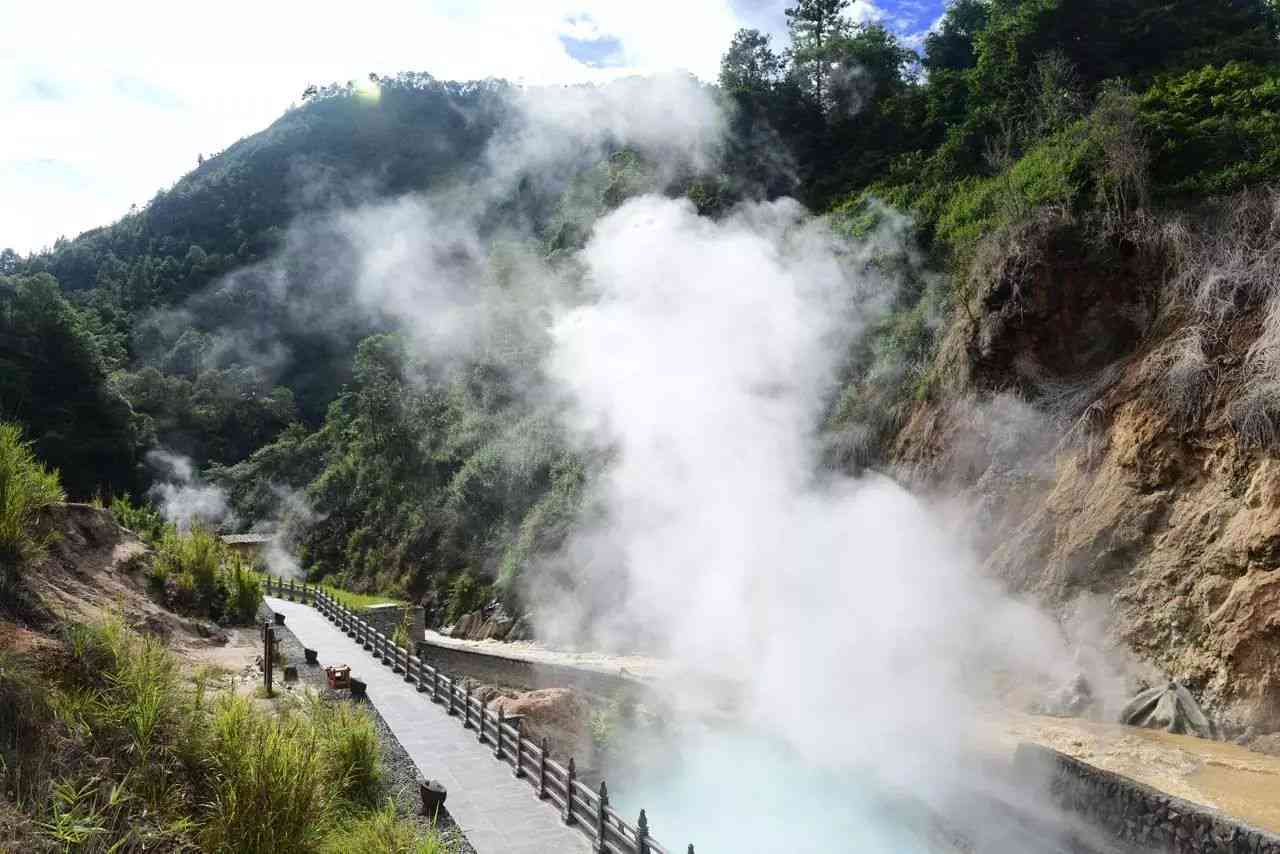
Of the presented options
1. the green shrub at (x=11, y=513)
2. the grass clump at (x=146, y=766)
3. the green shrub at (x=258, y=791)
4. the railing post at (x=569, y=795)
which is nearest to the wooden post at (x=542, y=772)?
the railing post at (x=569, y=795)

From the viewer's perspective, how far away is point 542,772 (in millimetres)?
8406

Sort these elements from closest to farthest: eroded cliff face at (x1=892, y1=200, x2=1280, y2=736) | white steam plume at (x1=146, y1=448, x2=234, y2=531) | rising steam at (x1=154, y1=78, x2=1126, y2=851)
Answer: rising steam at (x1=154, y1=78, x2=1126, y2=851)
eroded cliff face at (x1=892, y1=200, x2=1280, y2=736)
white steam plume at (x1=146, y1=448, x2=234, y2=531)

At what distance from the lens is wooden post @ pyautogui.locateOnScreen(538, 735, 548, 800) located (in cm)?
832

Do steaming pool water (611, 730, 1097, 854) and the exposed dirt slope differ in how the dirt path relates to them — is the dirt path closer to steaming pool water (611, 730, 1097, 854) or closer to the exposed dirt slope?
steaming pool water (611, 730, 1097, 854)

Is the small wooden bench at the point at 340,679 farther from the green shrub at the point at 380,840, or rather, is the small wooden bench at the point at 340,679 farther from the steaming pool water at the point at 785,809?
the green shrub at the point at 380,840

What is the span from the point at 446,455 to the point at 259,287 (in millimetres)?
44749

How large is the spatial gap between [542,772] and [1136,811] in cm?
574

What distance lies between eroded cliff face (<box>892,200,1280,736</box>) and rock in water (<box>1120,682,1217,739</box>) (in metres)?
0.26

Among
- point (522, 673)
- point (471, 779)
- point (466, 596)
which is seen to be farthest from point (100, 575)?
point (466, 596)

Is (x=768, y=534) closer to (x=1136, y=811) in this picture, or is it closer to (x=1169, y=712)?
(x=1169, y=712)

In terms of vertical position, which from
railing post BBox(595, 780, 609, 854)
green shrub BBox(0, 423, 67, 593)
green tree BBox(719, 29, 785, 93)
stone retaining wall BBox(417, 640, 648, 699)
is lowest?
stone retaining wall BBox(417, 640, 648, 699)

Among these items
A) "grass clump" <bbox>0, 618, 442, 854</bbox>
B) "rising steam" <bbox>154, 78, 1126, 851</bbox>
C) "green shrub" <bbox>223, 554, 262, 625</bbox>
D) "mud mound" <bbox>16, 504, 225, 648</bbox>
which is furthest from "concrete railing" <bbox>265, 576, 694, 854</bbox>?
"mud mound" <bbox>16, 504, 225, 648</bbox>

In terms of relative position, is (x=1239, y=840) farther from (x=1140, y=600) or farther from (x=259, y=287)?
(x=259, y=287)

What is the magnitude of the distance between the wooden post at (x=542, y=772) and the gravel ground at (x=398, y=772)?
1.00 meters
